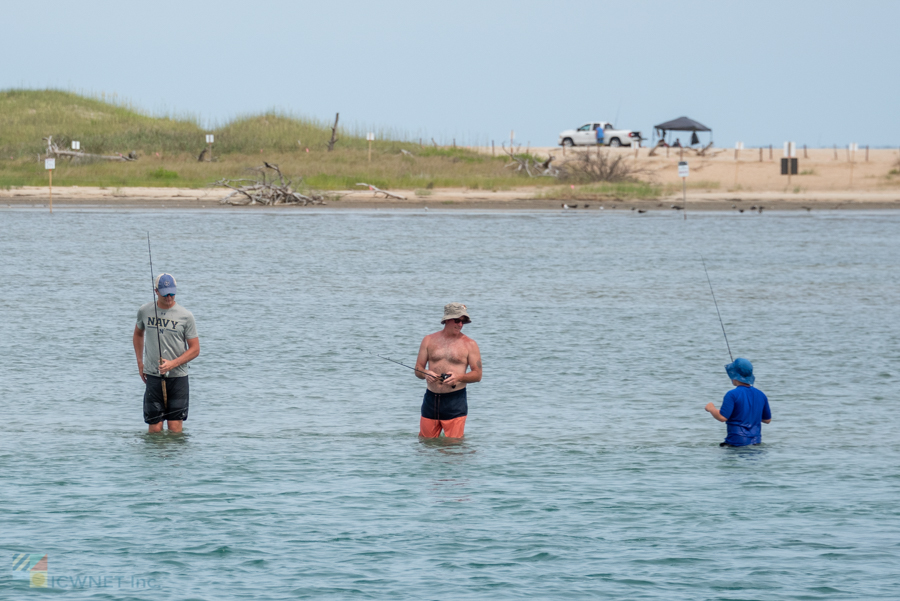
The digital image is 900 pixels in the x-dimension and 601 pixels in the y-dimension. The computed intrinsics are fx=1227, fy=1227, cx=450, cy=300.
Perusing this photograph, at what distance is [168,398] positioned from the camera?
36.1ft

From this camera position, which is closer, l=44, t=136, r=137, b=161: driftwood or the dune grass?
the dune grass

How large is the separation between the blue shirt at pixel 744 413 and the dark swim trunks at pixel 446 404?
2.32m

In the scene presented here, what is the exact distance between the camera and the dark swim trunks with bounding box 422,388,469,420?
11.0 metres

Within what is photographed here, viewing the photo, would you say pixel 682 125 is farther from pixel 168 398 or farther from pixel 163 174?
pixel 168 398

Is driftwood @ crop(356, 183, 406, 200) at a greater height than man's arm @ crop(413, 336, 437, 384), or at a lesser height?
greater

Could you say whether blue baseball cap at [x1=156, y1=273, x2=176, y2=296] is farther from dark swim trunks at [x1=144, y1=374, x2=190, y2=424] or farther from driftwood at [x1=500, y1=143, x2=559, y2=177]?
driftwood at [x1=500, y1=143, x2=559, y2=177]

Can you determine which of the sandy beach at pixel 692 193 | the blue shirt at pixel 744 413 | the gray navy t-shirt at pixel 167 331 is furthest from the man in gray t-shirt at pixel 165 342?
the sandy beach at pixel 692 193

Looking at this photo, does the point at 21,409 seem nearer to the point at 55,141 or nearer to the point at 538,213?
the point at 538,213

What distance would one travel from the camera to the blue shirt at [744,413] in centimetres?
1087

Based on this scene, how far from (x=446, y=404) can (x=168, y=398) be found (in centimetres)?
249

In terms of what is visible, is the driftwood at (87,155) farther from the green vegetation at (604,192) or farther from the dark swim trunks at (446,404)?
the dark swim trunks at (446,404)

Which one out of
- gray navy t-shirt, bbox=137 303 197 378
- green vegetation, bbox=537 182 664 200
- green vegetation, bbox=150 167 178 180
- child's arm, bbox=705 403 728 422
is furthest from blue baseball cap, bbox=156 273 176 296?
green vegetation, bbox=150 167 178 180

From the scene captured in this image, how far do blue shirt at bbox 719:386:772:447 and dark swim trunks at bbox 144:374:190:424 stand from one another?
15.8ft

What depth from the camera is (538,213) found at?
166 feet
